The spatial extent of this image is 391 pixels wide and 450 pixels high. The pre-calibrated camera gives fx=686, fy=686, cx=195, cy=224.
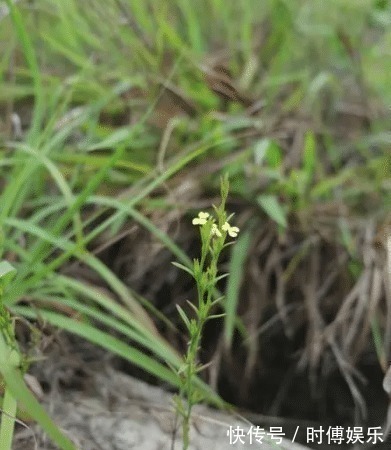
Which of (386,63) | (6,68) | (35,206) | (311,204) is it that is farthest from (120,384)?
(386,63)

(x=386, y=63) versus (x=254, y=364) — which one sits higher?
(x=386, y=63)

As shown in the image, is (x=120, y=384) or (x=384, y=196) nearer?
(x=120, y=384)

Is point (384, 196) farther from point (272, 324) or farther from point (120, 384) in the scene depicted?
point (120, 384)

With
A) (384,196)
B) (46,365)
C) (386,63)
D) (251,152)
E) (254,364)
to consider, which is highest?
(386,63)

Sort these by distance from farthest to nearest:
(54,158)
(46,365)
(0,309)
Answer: (54,158)
(46,365)
(0,309)

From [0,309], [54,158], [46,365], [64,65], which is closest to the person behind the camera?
[0,309]

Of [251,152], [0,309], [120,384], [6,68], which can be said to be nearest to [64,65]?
[6,68]
